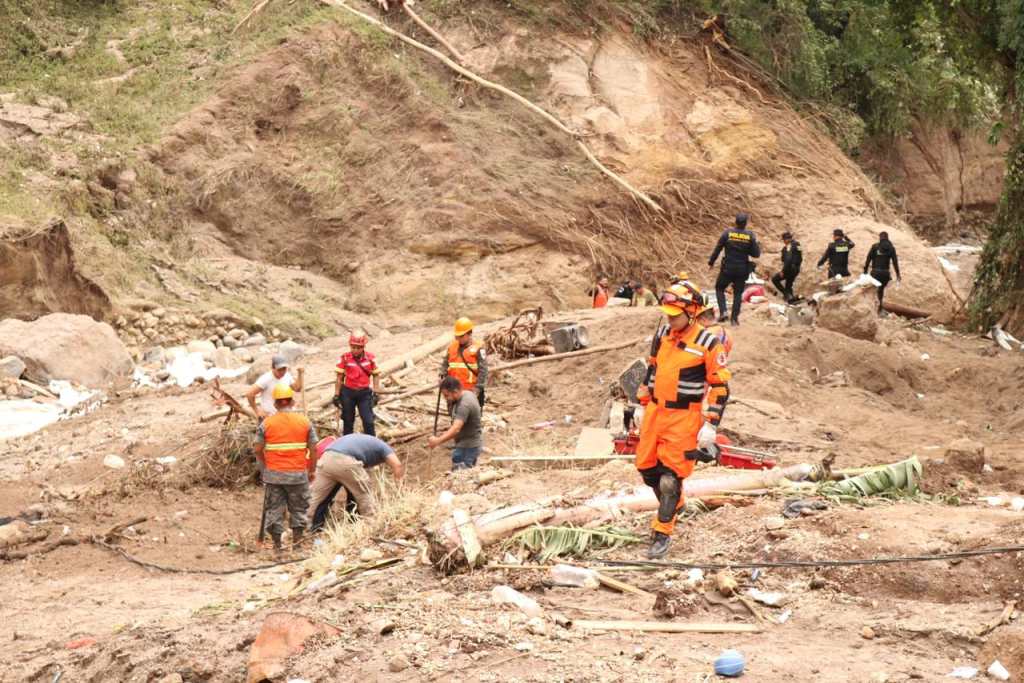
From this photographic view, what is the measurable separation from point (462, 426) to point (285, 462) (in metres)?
1.56

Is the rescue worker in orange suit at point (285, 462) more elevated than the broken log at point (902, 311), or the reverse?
the broken log at point (902, 311)

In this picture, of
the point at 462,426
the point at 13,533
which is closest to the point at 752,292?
the point at 462,426

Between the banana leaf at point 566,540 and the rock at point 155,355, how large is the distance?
11.2 meters

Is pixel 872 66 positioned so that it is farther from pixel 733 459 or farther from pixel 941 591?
pixel 941 591

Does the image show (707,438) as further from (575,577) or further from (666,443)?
(575,577)

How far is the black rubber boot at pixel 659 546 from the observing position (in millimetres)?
7582

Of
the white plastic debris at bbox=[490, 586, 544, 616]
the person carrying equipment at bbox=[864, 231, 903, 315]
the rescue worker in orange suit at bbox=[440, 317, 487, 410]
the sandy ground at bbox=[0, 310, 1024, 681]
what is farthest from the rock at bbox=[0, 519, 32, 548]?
the person carrying equipment at bbox=[864, 231, 903, 315]

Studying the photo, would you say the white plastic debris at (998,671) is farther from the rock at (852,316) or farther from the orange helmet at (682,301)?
the rock at (852,316)

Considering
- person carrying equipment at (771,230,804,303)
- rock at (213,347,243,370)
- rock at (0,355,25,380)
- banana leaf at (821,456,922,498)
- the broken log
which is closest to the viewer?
banana leaf at (821,456,922,498)

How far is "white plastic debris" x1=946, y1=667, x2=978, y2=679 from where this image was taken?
579 centimetres

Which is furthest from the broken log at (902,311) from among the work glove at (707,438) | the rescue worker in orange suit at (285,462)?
the rescue worker in orange suit at (285,462)

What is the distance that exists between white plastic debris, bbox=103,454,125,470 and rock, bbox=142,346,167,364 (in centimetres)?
491

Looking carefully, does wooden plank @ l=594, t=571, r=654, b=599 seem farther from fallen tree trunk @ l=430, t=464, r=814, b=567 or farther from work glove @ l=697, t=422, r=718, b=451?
work glove @ l=697, t=422, r=718, b=451

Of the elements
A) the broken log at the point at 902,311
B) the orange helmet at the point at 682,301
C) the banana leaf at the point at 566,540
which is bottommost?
the banana leaf at the point at 566,540
